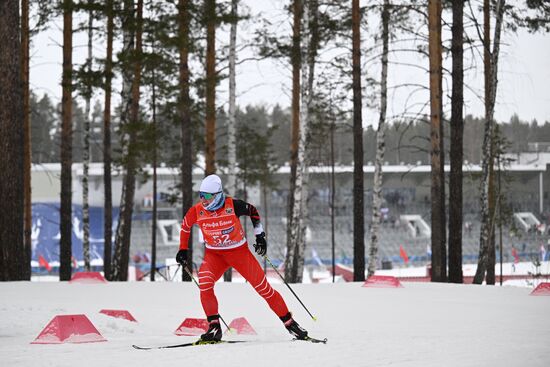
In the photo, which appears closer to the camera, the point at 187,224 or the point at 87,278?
Result: the point at 187,224

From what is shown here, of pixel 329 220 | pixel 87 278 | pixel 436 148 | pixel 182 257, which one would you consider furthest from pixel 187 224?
pixel 329 220

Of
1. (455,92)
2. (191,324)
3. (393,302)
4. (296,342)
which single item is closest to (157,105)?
(455,92)

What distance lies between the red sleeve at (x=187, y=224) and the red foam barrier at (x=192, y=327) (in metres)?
1.28

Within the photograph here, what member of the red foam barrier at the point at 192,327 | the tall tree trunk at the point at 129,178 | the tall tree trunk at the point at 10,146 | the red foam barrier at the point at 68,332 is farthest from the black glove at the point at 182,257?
the tall tree trunk at the point at 129,178

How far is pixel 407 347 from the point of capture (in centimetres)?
690

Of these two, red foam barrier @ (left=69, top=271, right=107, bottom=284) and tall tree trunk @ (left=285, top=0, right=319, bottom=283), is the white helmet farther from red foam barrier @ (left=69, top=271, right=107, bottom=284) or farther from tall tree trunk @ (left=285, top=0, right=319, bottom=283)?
tall tree trunk @ (left=285, top=0, right=319, bottom=283)

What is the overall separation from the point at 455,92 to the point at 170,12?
7.45 meters

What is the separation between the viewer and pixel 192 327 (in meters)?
9.27

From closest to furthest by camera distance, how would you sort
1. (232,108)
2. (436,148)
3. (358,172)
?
(358,172) < (436,148) < (232,108)

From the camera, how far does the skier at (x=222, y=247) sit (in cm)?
797

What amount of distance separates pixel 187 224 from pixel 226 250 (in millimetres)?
478

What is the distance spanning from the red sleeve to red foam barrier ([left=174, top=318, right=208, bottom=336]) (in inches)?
50.4

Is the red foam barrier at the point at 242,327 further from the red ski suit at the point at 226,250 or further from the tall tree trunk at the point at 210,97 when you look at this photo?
the tall tree trunk at the point at 210,97

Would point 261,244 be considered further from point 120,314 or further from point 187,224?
point 120,314
